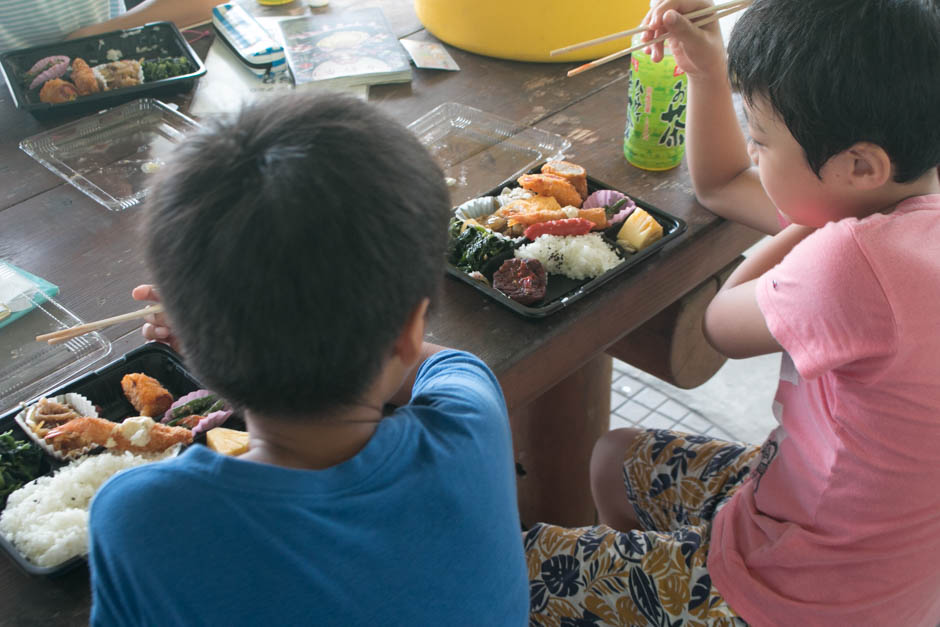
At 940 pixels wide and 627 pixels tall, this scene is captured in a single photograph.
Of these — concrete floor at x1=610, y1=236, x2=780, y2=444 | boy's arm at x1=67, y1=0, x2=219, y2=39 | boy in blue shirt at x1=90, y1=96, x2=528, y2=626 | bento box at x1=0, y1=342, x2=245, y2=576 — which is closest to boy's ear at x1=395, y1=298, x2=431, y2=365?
boy in blue shirt at x1=90, y1=96, x2=528, y2=626

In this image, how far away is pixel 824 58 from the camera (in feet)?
2.89

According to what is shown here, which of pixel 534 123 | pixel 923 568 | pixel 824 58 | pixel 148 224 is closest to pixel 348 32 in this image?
pixel 534 123

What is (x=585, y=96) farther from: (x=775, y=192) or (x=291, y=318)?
(x=291, y=318)

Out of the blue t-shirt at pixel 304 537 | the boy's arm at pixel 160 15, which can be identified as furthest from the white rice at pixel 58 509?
the boy's arm at pixel 160 15

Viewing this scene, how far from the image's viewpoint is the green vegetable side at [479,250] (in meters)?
1.10

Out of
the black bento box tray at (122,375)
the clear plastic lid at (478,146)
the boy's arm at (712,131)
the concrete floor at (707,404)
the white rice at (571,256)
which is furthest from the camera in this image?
the concrete floor at (707,404)

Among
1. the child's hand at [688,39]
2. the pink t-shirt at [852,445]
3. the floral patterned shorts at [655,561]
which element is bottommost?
the floral patterned shorts at [655,561]

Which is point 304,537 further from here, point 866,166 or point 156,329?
point 866,166

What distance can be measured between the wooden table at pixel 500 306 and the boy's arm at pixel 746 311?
0.09 metres

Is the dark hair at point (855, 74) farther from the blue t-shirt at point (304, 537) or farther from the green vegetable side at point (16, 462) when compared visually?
the green vegetable side at point (16, 462)

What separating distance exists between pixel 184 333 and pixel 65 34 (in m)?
1.39

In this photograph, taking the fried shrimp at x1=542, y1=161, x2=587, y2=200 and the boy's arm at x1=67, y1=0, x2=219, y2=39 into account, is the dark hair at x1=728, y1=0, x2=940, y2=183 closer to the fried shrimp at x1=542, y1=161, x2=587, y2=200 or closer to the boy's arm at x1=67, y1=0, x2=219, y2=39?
the fried shrimp at x1=542, y1=161, x2=587, y2=200

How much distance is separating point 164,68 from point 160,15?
0.30 metres

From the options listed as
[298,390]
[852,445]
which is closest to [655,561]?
[852,445]
